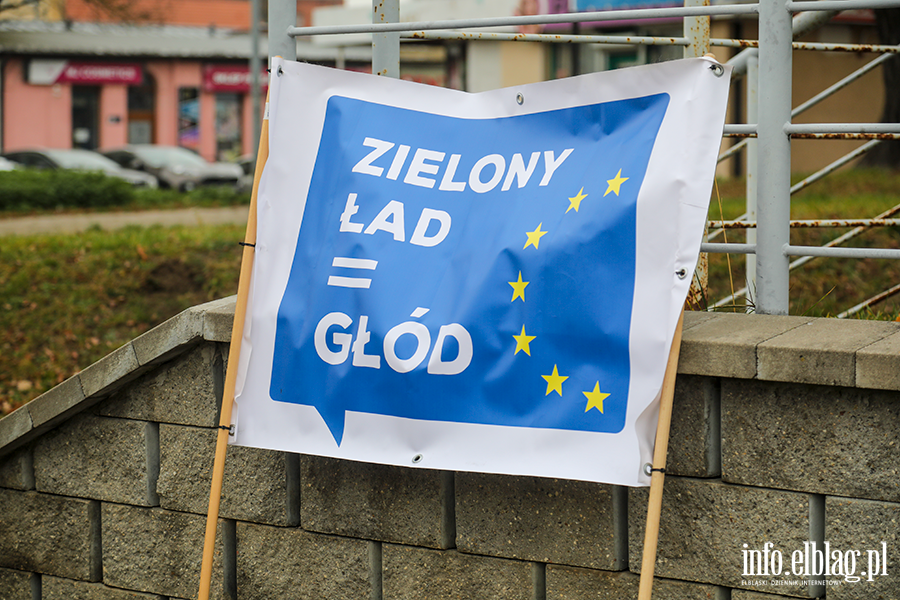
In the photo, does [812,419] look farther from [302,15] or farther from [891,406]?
[302,15]

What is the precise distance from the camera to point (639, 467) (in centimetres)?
246

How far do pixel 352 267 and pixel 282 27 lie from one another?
3.48 feet

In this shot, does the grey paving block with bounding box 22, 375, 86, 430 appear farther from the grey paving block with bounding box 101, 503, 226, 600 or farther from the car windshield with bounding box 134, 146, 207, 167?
the car windshield with bounding box 134, 146, 207, 167

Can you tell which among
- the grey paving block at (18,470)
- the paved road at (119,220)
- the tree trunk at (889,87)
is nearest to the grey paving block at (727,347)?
the grey paving block at (18,470)

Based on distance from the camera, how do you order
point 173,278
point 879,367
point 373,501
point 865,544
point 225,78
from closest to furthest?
point 879,367 → point 865,544 → point 373,501 → point 173,278 → point 225,78

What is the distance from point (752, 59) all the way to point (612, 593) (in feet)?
8.73

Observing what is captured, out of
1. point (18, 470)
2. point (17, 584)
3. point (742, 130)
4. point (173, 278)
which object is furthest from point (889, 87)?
point (17, 584)

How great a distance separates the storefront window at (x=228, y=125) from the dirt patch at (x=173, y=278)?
29.6 m

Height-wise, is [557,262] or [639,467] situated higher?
[557,262]

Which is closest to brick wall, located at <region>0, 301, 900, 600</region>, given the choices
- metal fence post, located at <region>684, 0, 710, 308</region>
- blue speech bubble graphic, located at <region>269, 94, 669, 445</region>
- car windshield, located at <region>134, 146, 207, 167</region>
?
blue speech bubble graphic, located at <region>269, 94, 669, 445</region>

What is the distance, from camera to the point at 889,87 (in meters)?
14.6

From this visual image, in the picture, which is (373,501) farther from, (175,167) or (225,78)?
(225,78)

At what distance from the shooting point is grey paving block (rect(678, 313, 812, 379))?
2.55 metres

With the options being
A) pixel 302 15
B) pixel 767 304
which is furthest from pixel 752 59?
pixel 302 15
